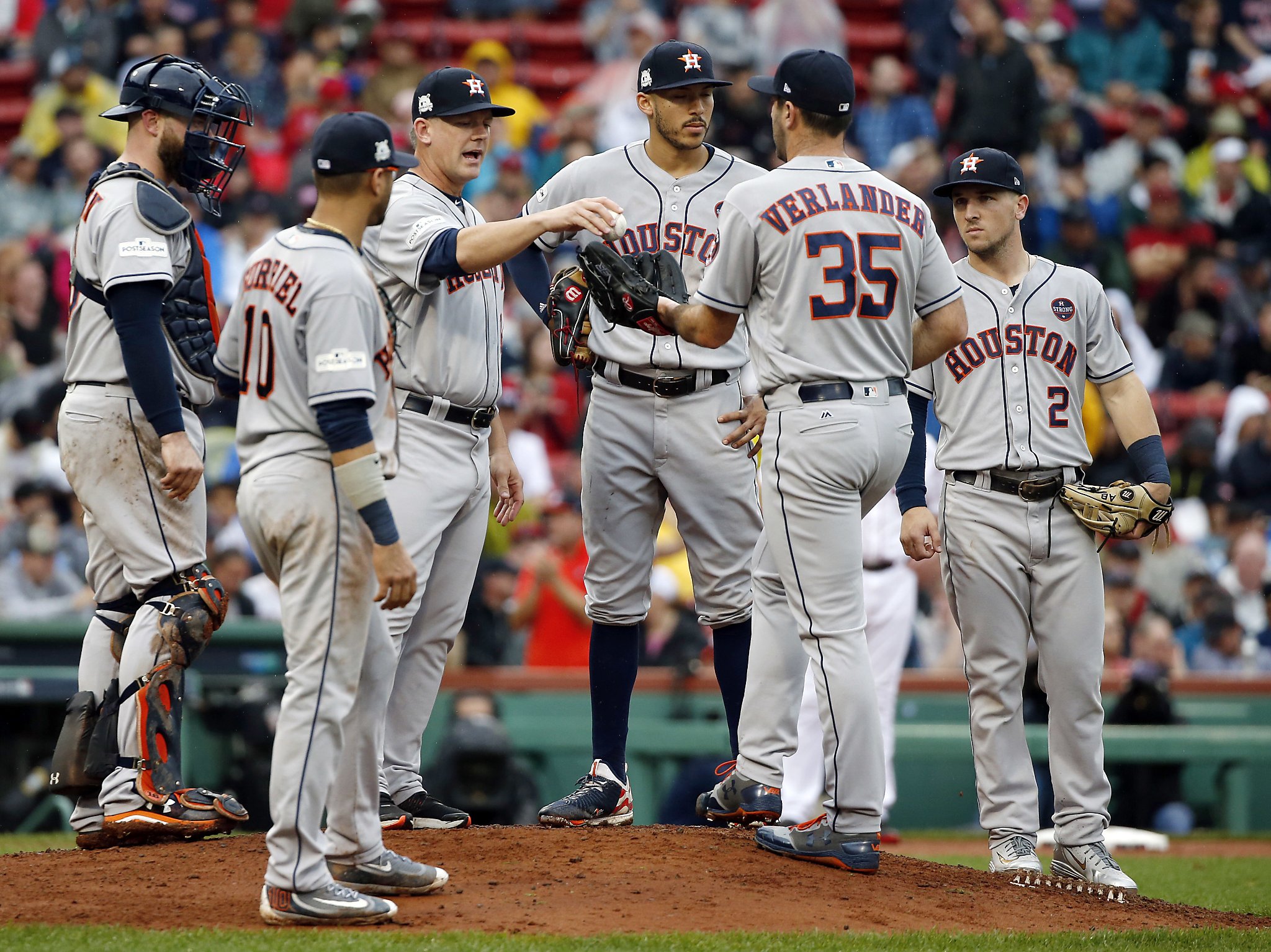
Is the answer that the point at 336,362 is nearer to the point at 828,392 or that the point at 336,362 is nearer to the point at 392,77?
the point at 828,392

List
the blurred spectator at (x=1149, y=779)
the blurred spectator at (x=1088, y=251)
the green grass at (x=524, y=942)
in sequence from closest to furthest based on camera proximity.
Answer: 1. the green grass at (x=524, y=942)
2. the blurred spectator at (x=1149, y=779)
3. the blurred spectator at (x=1088, y=251)

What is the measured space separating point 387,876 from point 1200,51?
1322 centimetres

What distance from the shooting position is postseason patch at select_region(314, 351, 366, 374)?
12.8 feet

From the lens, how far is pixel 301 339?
4.01 metres

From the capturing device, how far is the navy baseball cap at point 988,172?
5371 mm

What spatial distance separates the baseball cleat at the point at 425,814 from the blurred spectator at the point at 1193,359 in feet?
27.9

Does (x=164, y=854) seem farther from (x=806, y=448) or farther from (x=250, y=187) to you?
(x=250, y=187)

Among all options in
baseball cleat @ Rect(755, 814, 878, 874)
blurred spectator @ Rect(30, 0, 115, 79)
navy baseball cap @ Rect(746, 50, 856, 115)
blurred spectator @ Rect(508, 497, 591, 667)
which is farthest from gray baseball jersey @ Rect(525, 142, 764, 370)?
blurred spectator @ Rect(30, 0, 115, 79)

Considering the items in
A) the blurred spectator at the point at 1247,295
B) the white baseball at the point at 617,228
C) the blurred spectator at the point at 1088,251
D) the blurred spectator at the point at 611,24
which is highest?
the blurred spectator at the point at 611,24

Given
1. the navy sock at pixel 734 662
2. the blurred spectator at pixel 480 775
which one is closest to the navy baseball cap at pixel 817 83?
the navy sock at pixel 734 662

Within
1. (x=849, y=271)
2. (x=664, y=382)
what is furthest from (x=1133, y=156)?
(x=849, y=271)

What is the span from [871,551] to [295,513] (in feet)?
13.6

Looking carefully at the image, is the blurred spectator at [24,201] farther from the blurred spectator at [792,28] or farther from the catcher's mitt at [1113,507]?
the catcher's mitt at [1113,507]

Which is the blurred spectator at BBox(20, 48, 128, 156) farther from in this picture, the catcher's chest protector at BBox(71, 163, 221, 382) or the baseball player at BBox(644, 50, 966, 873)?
the baseball player at BBox(644, 50, 966, 873)
